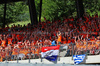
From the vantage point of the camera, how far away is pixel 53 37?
48.3 feet

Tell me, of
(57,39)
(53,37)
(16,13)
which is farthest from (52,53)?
(16,13)

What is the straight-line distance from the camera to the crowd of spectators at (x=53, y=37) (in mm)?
11327

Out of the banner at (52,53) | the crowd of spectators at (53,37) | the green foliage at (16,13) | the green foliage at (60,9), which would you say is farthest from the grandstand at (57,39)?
the green foliage at (16,13)

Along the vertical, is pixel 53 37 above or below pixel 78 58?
above

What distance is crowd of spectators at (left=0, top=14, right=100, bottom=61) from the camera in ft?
37.2

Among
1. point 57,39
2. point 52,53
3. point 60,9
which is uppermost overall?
point 60,9

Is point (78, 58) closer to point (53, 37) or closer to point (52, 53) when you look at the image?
point (52, 53)

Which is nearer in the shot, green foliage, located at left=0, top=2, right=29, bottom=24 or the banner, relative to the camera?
the banner

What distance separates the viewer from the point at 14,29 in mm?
18688

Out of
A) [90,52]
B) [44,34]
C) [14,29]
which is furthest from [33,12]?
[90,52]

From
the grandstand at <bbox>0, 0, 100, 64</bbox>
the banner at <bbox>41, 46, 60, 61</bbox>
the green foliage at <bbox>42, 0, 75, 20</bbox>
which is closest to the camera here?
the banner at <bbox>41, 46, 60, 61</bbox>

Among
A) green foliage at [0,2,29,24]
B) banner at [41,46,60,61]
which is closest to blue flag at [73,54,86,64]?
banner at [41,46,60,61]

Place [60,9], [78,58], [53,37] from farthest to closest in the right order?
[60,9], [53,37], [78,58]

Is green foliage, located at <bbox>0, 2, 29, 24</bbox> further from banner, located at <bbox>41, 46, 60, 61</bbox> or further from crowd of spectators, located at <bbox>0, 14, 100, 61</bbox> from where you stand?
banner, located at <bbox>41, 46, 60, 61</bbox>
